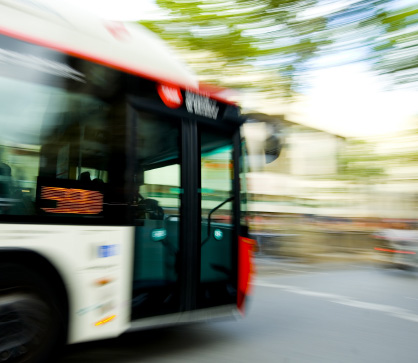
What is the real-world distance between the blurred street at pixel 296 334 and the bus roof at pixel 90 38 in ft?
8.58

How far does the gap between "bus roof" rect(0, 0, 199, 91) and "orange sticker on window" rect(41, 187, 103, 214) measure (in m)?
1.10

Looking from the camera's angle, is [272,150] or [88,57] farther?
[272,150]

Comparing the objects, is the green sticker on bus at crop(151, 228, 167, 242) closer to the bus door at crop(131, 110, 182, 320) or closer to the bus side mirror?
the bus door at crop(131, 110, 182, 320)

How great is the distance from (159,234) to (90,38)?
1.85m

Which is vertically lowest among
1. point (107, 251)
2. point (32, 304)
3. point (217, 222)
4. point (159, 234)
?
point (32, 304)

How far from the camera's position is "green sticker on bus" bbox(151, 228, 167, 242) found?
425 cm

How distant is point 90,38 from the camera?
12.7 ft

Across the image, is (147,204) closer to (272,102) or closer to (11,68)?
(11,68)

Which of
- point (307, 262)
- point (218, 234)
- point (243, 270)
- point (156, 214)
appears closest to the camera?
point (156, 214)

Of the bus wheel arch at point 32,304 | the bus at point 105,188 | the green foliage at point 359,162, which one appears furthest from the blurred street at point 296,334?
the green foliage at point 359,162

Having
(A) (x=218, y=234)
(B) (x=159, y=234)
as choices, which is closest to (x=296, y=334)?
(A) (x=218, y=234)

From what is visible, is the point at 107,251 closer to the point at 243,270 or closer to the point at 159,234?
the point at 159,234

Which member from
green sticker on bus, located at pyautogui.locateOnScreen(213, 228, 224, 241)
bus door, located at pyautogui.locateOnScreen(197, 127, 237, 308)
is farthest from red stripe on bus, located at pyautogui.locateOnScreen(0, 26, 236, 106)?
green sticker on bus, located at pyautogui.locateOnScreen(213, 228, 224, 241)

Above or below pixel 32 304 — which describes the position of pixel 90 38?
above
